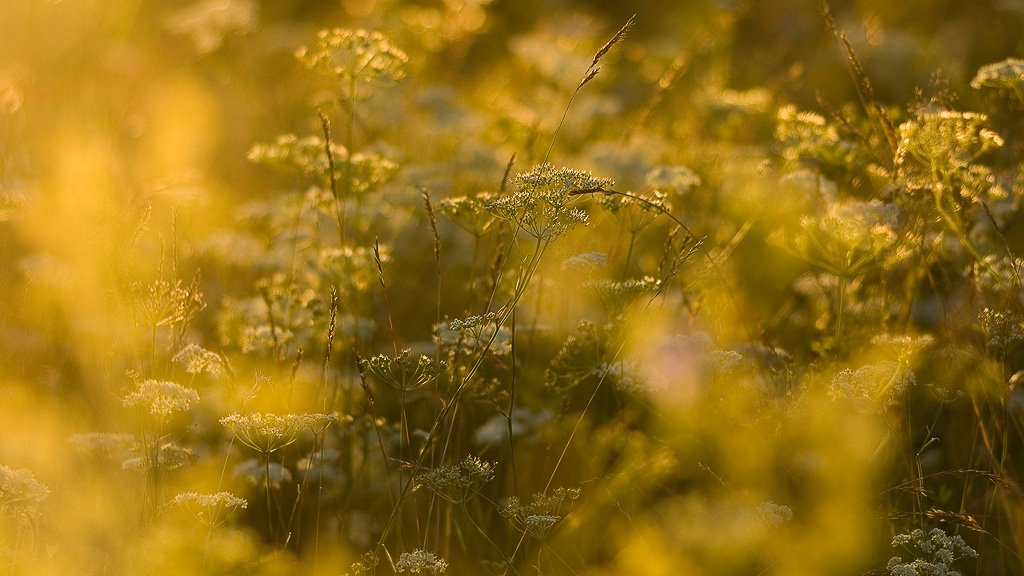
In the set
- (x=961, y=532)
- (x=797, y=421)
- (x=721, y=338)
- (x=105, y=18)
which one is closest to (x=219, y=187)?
(x=105, y=18)

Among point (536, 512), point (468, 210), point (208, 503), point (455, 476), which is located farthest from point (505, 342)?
point (208, 503)

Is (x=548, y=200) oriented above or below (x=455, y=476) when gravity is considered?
above

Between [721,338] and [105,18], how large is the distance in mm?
3578

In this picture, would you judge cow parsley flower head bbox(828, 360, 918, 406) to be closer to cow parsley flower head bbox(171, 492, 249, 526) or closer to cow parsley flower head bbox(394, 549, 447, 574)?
cow parsley flower head bbox(394, 549, 447, 574)

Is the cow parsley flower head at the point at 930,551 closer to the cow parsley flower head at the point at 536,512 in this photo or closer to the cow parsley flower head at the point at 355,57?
the cow parsley flower head at the point at 536,512

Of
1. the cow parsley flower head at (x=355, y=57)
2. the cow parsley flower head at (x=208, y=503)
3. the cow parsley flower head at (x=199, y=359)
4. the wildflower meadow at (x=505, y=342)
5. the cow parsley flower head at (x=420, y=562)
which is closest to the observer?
the cow parsley flower head at (x=420, y=562)

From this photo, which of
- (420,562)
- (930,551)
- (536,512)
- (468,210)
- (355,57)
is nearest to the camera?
(420,562)

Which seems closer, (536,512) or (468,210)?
(536,512)

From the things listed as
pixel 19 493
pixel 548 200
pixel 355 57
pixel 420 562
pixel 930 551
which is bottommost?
pixel 930 551

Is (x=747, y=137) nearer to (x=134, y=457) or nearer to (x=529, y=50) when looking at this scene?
(x=529, y=50)

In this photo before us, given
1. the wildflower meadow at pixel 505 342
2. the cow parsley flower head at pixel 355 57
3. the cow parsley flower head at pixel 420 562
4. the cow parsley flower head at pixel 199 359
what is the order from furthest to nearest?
the cow parsley flower head at pixel 355 57, the cow parsley flower head at pixel 199 359, the wildflower meadow at pixel 505 342, the cow parsley flower head at pixel 420 562

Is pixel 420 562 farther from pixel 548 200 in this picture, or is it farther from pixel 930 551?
pixel 930 551

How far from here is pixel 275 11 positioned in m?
8.70

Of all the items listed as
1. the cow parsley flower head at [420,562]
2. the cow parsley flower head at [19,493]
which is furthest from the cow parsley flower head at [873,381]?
the cow parsley flower head at [19,493]
